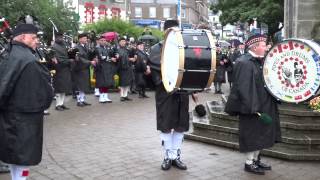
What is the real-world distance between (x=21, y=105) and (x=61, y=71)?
330 inches

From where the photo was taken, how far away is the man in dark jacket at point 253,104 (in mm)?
6996

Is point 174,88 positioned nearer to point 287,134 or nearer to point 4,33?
point 287,134

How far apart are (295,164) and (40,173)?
374 centimetres

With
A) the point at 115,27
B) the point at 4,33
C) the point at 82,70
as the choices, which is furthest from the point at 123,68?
the point at 115,27

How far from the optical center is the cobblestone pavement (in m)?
7.18

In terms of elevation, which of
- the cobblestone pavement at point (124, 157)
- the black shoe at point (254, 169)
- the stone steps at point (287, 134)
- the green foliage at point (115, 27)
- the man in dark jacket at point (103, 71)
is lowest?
the cobblestone pavement at point (124, 157)

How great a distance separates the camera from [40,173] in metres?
7.25

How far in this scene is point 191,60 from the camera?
673cm

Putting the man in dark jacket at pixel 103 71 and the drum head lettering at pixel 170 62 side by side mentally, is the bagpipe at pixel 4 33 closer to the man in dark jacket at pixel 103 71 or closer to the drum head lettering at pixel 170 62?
the drum head lettering at pixel 170 62

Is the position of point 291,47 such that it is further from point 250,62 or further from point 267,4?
point 267,4

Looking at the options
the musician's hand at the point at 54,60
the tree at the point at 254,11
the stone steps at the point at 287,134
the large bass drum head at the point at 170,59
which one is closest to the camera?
the large bass drum head at the point at 170,59

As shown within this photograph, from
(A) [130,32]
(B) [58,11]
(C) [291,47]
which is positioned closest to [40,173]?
→ (C) [291,47]

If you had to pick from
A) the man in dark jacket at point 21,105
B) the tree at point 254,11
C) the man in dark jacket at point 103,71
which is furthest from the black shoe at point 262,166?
the tree at point 254,11

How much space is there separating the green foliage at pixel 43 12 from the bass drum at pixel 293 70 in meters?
13.3
